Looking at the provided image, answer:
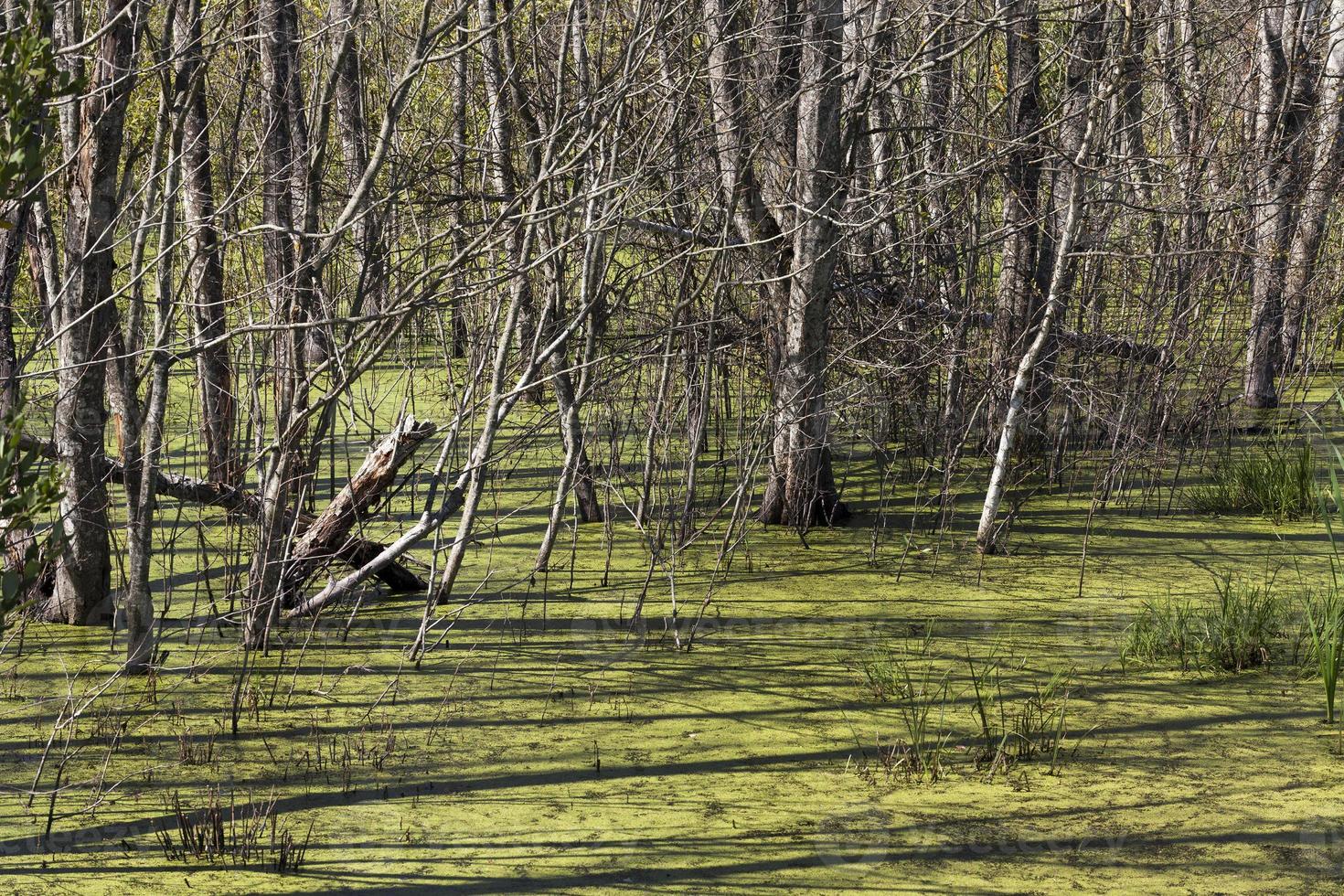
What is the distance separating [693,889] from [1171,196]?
21.5 feet

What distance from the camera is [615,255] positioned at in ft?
26.1

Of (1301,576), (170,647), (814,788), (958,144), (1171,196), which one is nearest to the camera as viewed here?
(814,788)

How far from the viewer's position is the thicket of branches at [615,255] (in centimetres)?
509

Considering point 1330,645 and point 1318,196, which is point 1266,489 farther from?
point 1318,196

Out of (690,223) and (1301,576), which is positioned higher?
(690,223)

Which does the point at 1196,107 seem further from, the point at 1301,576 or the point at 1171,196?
the point at 1301,576

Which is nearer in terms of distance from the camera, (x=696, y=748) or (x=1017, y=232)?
(x=696, y=748)

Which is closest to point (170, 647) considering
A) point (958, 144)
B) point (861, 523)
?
point (861, 523)

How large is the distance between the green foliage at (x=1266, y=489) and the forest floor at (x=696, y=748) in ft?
2.84

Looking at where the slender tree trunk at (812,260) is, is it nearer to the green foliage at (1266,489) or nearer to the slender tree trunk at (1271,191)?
the green foliage at (1266,489)

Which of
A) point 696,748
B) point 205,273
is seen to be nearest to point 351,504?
point 205,273

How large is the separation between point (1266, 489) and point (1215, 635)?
263cm

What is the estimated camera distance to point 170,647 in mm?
5914

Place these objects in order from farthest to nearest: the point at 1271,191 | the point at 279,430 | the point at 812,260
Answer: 1. the point at 1271,191
2. the point at 812,260
3. the point at 279,430
